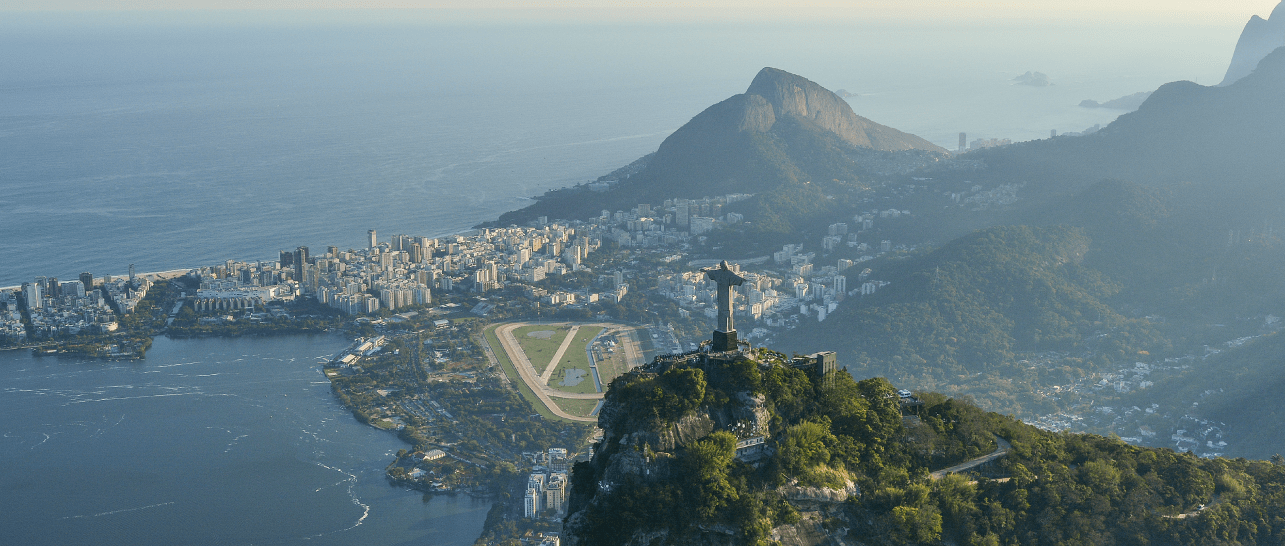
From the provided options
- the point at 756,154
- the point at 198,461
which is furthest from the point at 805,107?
the point at 198,461

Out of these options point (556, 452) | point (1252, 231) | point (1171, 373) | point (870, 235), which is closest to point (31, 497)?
point (556, 452)

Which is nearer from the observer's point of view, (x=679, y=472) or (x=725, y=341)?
(x=679, y=472)

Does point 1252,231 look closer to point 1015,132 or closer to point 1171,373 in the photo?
point 1171,373

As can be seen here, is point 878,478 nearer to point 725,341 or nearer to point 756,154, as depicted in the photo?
point 725,341

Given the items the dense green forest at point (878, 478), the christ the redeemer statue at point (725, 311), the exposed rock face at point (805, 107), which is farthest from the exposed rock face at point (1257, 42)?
the christ the redeemer statue at point (725, 311)

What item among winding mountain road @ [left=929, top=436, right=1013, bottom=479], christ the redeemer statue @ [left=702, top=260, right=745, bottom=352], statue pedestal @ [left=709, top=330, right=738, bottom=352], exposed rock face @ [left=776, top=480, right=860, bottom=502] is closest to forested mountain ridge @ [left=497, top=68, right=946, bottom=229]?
winding mountain road @ [left=929, top=436, right=1013, bottom=479]

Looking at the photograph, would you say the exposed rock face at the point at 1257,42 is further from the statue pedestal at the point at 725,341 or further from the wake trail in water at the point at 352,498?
the statue pedestal at the point at 725,341

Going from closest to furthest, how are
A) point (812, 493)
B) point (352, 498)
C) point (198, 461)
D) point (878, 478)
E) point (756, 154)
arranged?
point (812, 493) < point (878, 478) < point (352, 498) < point (198, 461) < point (756, 154)
